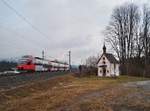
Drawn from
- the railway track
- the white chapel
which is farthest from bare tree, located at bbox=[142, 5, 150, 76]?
the railway track

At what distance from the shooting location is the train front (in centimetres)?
6128

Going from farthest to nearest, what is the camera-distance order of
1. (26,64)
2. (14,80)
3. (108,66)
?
(108,66)
(26,64)
(14,80)

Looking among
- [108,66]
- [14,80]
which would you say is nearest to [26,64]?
[14,80]

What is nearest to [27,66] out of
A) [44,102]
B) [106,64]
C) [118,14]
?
[106,64]

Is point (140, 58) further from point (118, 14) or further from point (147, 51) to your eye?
point (118, 14)

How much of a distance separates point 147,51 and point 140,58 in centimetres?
316

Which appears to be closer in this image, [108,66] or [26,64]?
[26,64]

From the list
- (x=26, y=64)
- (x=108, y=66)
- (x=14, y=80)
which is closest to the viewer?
(x=14, y=80)

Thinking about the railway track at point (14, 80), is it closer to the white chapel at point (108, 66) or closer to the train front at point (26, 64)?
the train front at point (26, 64)

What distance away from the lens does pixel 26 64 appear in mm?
61750

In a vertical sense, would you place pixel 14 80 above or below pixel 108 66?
below

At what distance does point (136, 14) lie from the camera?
86125 mm

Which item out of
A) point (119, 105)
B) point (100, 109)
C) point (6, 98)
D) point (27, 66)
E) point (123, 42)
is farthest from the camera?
point (123, 42)

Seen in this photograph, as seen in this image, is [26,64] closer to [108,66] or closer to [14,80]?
[14,80]
